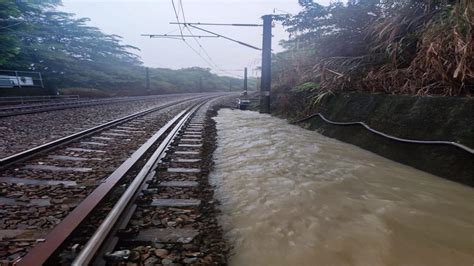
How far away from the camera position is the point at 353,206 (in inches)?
125

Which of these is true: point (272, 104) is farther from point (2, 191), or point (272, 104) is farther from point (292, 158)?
point (2, 191)

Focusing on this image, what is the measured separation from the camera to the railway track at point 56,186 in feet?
6.91

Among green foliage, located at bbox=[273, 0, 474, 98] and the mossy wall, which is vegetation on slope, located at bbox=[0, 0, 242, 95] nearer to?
green foliage, located at bbox=[273, 0, 474, 98]

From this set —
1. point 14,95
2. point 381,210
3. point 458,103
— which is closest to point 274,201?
point 381,210

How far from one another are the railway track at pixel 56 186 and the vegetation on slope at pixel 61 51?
1516cm

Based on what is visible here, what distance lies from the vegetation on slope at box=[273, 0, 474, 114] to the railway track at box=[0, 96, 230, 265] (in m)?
4.49

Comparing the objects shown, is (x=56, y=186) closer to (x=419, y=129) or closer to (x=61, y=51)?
(x=419, y=129)

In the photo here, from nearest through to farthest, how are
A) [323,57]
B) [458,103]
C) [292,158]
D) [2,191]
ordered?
[2,191], [458,103], [292,158], [323,57]

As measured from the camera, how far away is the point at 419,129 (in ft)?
15.7

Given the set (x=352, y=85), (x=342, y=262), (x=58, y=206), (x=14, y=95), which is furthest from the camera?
(x=14, y=95)

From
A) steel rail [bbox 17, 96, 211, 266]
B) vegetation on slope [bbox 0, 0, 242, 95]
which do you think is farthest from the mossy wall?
vegetation on slope [bbox 0, 0, 242, 95]

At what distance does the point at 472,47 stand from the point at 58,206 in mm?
5930

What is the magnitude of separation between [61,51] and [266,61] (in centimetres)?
1903

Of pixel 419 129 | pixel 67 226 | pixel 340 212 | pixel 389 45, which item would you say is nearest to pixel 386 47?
pixel 389 45
